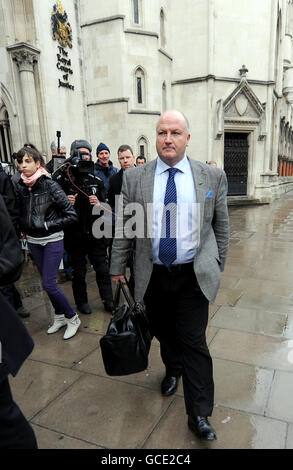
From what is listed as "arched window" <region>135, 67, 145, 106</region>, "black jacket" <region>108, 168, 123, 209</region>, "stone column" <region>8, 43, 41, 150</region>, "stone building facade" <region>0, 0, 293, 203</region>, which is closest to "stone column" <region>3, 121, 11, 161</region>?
"stone building facade" <region>0, 0, 293, 203</region>

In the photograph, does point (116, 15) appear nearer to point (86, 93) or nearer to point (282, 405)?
point (86, 93)

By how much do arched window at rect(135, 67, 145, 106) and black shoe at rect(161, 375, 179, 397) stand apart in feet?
39.0

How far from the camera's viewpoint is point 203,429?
6.80 ft

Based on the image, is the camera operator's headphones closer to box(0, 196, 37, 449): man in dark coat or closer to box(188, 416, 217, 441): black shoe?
box(0, 196, 37, 449): man in dark coat

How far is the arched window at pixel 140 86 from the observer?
12617mm

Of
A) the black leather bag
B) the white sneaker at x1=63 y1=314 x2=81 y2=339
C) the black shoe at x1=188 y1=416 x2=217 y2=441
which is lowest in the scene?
the white sneaker at x1=63 y1=314 x2=81 y2=339

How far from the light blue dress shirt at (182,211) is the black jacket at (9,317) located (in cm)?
88

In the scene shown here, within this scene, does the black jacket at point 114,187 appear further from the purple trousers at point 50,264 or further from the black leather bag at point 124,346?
the black leather bag at point 124,346

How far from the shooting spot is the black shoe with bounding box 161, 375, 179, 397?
8.34 feet

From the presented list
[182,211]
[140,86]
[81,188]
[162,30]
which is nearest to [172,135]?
[182,211]

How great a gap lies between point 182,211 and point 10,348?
48.0 inches

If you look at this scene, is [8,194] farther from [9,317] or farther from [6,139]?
[6,139]

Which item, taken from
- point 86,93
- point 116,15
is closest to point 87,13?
point 116,15
